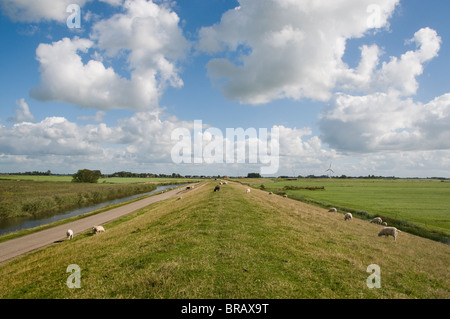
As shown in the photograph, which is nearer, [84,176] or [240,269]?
[240,269]

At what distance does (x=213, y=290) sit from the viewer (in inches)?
313

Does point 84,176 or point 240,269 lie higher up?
point 240,269

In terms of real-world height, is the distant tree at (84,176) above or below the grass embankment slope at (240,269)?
below

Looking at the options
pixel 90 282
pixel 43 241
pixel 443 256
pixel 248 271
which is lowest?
pixel 43 241

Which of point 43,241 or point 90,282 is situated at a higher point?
point 90,282

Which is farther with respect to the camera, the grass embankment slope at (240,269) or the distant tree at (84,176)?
the distant tree at (84,176)

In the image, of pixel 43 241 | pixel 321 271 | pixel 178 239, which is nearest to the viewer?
pixel 321 271

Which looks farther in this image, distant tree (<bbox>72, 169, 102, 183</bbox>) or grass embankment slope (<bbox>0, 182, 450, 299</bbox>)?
distant tree (<bbox>72, 169, 102, 183</bbox>)

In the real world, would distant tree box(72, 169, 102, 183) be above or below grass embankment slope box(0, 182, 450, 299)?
below
